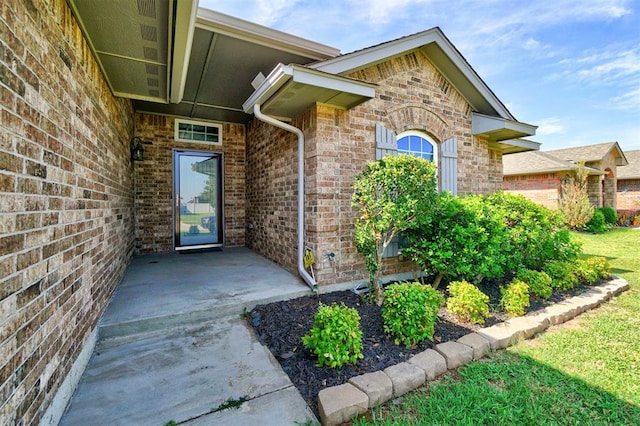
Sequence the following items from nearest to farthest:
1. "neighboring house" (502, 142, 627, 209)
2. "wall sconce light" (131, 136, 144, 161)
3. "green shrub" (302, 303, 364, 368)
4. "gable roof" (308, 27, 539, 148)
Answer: "green shrub" (302, 303, 364, 368) → "gable roof" (308, 27, 539, 148) → "wall sconce light" (131, 136, 144, 161) → "neighboring house" (502, 142, 627, 209)

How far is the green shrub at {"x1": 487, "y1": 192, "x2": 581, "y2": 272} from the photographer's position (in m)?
4.22

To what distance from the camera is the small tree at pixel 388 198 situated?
349 cm

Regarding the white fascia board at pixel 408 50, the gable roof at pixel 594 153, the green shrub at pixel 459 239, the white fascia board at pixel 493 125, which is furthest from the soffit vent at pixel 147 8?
the gable roof at pixel 594 153

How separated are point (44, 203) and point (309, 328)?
2.47 meters

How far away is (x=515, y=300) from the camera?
135 inches

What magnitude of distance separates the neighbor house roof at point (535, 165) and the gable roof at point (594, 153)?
979mm

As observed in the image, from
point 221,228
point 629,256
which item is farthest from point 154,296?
point 629,256

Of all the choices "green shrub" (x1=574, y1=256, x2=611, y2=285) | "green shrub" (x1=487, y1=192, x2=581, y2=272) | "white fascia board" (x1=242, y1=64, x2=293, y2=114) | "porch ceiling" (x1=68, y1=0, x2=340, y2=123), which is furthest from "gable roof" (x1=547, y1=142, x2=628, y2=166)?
"white fascia board" (x1=242, y1=64, x2=293, y2=114)

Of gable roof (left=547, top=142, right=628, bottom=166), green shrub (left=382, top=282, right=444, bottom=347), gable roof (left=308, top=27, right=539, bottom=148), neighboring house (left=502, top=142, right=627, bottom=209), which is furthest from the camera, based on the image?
gable roof (left=547, top=142, right=628, bottom=166)

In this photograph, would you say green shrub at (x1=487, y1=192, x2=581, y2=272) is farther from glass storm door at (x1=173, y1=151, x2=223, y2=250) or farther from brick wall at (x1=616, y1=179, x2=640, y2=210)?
brick wall at (x1=616, y1=179, x2=640, y2=210)

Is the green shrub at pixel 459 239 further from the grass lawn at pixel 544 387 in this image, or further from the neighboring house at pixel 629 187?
the neighboring house at pixel 629 187

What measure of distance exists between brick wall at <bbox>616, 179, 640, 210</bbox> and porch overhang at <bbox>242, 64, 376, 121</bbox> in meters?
22.2

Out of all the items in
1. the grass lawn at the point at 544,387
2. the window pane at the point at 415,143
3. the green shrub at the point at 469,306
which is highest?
the window pane at the point at 415,143

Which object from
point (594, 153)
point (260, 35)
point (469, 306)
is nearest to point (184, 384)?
point (469, 306)
